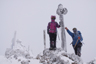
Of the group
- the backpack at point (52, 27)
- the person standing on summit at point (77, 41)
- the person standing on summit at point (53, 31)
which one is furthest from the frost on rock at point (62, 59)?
the backpack at point (52, 27)

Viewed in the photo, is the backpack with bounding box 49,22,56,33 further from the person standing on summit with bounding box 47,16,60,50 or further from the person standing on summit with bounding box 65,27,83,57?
the person standing on summit with bounding box 65,27,83,57

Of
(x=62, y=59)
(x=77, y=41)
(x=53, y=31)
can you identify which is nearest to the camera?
(x=62, y=59)

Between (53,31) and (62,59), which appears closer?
(62,59)

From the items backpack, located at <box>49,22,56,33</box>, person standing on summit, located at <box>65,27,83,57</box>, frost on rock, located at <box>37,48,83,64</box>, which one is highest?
backpack, located at <box>49,22,56,33</box>

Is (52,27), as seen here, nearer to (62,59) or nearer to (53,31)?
(53,31)

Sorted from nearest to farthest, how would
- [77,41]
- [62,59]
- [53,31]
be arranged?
[62,59], [77,41], [53,31]

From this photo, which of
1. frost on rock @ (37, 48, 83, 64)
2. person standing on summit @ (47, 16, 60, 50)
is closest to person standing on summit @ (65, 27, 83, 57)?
person standing on summit @ (47, 16, 60, 50)

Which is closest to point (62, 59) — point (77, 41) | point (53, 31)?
point (77, 41)

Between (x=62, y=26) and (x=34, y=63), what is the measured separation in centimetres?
→ 287

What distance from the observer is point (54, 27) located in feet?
17.9

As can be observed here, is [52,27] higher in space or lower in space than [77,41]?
higher

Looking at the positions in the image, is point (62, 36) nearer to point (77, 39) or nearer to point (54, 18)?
point (77, 39)

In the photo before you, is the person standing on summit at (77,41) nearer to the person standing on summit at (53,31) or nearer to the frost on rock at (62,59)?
the person standing on summit at (53,31)

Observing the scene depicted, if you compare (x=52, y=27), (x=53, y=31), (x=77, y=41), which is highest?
(x=52, y=27)
